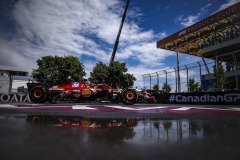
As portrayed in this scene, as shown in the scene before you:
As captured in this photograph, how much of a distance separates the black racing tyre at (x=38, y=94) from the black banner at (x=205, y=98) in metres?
9.59

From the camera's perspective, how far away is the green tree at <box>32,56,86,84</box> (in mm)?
31031

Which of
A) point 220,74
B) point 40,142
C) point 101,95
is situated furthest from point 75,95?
point 220,74

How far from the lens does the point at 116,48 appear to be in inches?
1606

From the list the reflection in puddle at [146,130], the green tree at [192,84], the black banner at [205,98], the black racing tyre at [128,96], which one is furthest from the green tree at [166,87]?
the reflection in puddle at [146,130]

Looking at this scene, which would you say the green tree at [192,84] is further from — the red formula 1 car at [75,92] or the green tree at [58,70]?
the green tree at [58,70]

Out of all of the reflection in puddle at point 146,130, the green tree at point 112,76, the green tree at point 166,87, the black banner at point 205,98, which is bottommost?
the reflection in puddle at point 146,130

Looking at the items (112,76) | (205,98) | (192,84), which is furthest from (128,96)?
(112,76)

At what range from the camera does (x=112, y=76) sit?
31375 mm

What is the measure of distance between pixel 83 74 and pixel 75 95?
70.9 ft

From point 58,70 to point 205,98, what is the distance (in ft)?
77.3

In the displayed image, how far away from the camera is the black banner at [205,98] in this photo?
12539 millimetres

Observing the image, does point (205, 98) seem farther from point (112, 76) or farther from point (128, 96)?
point (112, 76)

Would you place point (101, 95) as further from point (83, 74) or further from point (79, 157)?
point (83, 74)

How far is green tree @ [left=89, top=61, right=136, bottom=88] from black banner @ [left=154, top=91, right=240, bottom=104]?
14.5 meters
